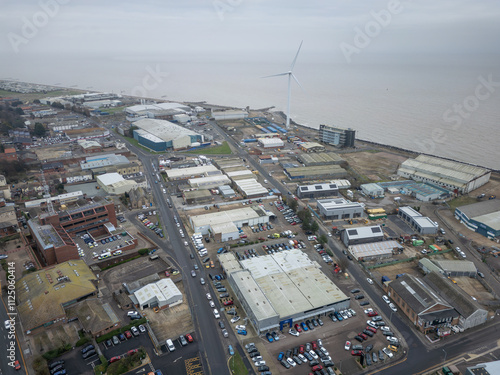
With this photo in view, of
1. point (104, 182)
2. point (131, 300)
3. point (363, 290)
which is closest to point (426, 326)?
point (363, 290)

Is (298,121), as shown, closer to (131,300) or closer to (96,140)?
(96,140)

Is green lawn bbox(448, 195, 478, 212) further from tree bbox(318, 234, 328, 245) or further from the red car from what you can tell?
the red car

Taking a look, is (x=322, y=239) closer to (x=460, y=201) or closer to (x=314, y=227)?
(x=314, y=227)

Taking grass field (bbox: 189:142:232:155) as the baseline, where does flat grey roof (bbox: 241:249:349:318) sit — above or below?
below

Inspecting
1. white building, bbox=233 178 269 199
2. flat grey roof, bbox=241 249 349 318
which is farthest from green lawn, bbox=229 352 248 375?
white building, bbox=233 178 269 199

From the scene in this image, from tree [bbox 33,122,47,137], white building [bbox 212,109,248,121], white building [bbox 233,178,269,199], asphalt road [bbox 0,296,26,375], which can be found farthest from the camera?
white building [bbox 212,109,248,121]
